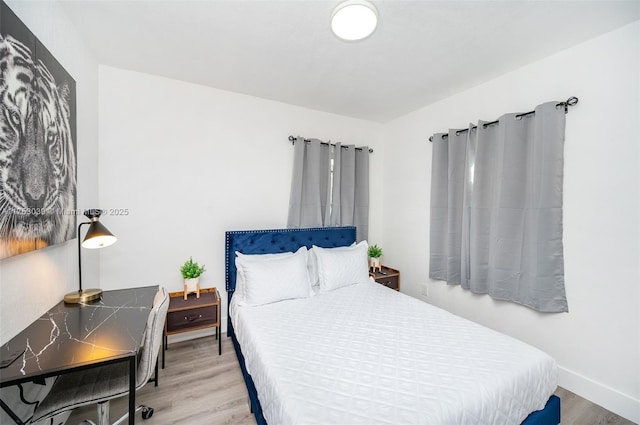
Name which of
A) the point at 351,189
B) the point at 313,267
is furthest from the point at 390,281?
the point at 351,189

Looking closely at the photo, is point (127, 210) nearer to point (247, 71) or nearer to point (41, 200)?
point (41, 200)

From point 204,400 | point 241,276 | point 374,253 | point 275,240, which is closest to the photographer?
point 204,400

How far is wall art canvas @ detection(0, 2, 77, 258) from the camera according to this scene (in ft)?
3.66

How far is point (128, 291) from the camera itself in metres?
2.01

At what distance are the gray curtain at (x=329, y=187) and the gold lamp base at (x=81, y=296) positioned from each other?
1816mm

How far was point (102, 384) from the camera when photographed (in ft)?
4.43

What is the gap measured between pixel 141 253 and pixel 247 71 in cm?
198

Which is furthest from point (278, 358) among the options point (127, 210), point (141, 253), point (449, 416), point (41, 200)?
point (127, 210)

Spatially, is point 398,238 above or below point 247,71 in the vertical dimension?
below

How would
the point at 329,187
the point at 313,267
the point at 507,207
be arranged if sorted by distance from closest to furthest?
the point at 507,207, the point at 313,267, the point at 329,187

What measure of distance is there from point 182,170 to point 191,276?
41.7 inches

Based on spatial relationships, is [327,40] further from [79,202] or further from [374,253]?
[374,253]

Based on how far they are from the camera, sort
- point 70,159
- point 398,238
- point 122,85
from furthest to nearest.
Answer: point 398,238
point 122,85
point 70,159

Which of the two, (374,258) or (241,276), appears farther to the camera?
(374,258)
